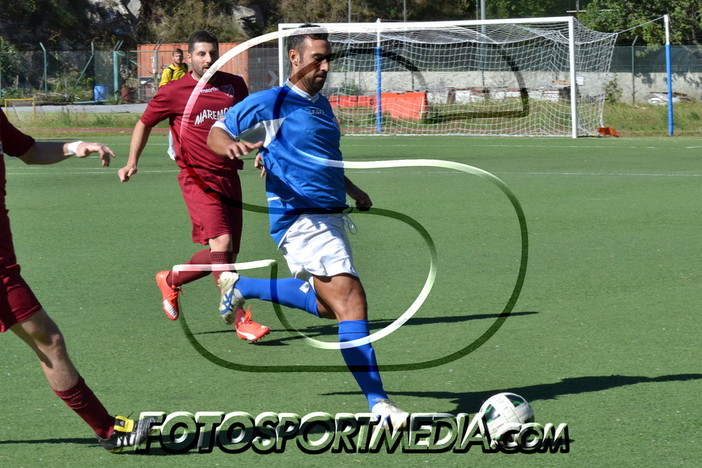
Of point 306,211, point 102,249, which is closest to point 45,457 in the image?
point 306,211

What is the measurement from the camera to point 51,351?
17.0 ft

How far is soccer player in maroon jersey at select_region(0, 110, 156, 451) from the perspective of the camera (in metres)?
5.07

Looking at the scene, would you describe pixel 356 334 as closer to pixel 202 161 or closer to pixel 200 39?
pixel 202 161

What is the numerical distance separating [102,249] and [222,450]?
23.5 ft

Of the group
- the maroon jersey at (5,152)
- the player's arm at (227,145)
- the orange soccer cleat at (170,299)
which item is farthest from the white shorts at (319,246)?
the orange soccer cleat at (170,299)

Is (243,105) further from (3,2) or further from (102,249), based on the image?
(3,2)

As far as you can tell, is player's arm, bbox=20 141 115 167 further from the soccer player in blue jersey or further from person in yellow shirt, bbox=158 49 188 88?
person in yellow shirt, bbox=158 49 188 88

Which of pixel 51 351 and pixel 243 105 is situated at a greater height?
pixel 243 105

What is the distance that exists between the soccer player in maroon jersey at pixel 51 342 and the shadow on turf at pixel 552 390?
4.94 feet

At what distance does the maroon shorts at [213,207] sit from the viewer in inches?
319

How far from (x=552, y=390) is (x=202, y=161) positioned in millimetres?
3222

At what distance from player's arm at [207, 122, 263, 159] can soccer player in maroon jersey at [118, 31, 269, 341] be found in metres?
2.09

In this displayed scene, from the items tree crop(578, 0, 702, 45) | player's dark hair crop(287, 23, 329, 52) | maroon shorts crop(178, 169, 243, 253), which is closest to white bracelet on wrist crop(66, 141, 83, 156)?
player's dark hair crop(287, 23, 329, 52)

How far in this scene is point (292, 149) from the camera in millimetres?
5969
